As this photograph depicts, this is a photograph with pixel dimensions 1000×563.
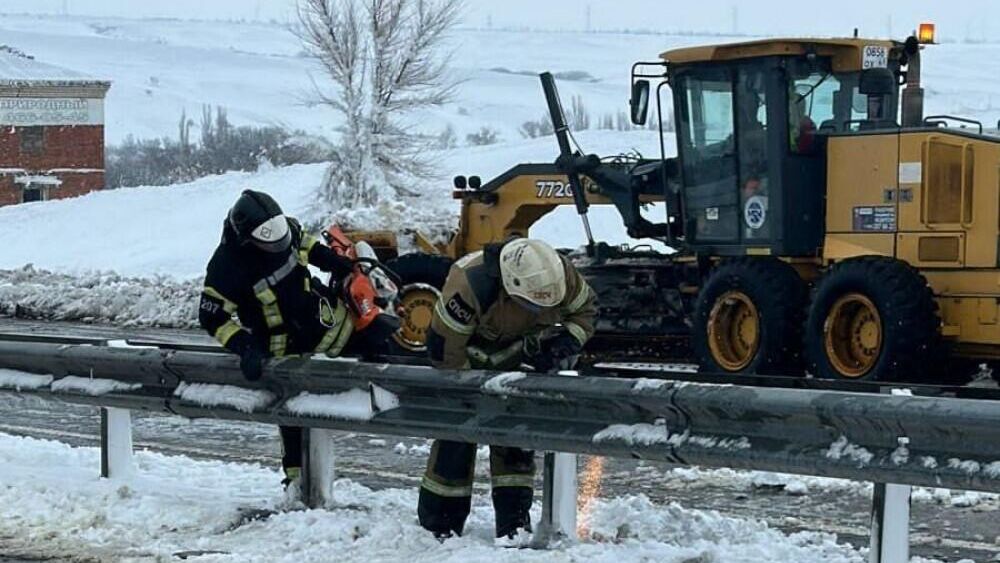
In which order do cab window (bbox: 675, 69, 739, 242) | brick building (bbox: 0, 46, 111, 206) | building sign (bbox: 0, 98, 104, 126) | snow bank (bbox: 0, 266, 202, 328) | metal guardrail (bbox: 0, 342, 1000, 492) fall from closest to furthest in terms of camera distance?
metal guardrail (bbox: 0, 342, 1000, 492), cab window (bbox: 675, 69, 739, 242), snow bank (bbox: 0, 266, 202, 328), brick building (bbox: 0, 46, 111, 206), building sign (bbox: 0, 98, 104, 126)

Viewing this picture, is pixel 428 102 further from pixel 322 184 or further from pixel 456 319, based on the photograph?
pixel 456 319

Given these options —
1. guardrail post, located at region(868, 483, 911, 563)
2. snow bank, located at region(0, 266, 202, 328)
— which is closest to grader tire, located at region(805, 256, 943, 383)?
guardrail post, located at region(868, 483, 911, 563)

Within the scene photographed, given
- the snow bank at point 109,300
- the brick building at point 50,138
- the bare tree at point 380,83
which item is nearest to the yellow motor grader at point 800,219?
the snow bank at point 109,300

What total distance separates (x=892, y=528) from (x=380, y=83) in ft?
89.6

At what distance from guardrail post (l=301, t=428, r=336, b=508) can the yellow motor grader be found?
577 centimetres

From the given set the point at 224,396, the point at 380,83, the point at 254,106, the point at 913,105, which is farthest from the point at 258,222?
the point at 254,106

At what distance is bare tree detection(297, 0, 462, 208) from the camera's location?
3262cm

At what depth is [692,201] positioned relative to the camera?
1514 cm

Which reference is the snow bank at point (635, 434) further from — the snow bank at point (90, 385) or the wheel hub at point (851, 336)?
the wheel hub at point (851, 336)

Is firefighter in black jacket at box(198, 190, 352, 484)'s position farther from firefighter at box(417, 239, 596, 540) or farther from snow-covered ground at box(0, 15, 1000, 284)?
snow-covered ground at box(0, 15, 1000, 284)

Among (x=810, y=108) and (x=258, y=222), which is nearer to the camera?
(x=258, y=222)

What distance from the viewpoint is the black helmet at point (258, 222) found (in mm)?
8219

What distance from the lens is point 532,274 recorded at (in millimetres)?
7480

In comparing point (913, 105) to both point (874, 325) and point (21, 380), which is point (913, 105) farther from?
point (21, 380)
